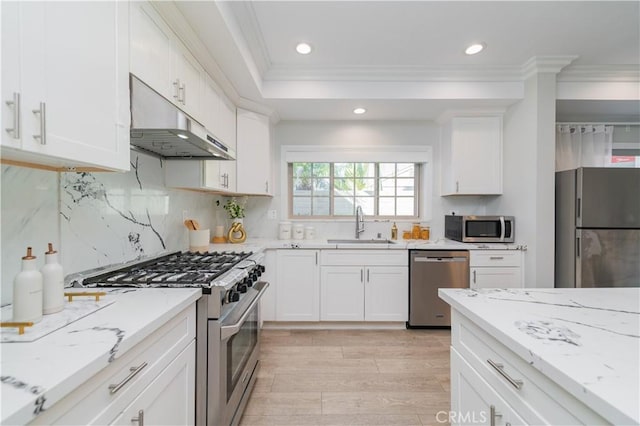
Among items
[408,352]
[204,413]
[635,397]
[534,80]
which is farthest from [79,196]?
[534,80]

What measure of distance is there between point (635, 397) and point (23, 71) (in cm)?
161

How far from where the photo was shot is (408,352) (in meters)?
2.48

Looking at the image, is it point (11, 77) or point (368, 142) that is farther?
point (368, 142)

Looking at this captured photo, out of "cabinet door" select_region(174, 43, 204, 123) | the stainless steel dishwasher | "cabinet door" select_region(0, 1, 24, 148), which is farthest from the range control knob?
the stainless steel dishwasher

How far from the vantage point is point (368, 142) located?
350cm

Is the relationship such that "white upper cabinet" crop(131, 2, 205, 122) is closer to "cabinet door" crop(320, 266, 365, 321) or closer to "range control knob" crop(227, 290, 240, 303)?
"range control knob" crop(227, 290, 240, 303)

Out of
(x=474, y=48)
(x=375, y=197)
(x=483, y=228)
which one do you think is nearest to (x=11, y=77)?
(x=474, y=48)

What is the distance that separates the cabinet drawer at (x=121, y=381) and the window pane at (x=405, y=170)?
3120 millimetres

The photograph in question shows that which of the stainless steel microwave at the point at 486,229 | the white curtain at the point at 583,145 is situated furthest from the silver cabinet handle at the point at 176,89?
the white curtain at the point at 583,145

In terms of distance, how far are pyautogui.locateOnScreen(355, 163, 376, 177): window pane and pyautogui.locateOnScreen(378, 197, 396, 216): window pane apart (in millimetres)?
359

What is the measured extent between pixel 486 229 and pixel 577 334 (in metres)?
2.38

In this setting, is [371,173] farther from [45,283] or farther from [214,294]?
[45,283]

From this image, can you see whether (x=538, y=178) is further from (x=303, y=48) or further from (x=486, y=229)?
(x=303, y=48)

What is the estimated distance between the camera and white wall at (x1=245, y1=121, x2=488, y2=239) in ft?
11.4
